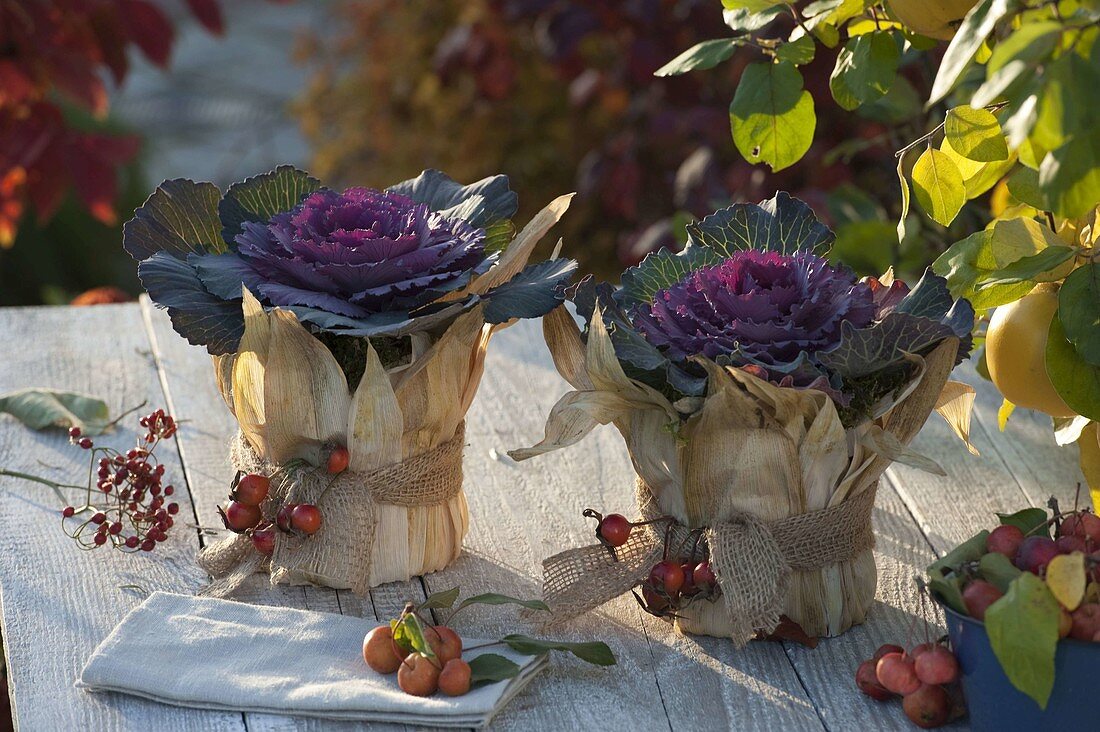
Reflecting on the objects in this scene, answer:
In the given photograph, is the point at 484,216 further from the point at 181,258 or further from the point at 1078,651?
the point at 1078,651

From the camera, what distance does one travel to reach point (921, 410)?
0.96 metres

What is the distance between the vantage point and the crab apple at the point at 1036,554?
2.71 feet

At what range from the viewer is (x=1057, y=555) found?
81 centimetres

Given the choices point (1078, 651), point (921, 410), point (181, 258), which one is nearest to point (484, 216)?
point (181, 258)

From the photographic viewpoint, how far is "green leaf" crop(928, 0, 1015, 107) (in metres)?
0.74

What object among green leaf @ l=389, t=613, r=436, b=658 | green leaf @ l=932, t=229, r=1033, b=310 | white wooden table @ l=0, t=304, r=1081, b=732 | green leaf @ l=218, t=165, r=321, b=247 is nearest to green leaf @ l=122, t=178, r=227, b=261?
green leaf @ l=218, t=165, r=321, b=247

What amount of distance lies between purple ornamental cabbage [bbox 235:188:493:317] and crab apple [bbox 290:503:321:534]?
0.52 feet

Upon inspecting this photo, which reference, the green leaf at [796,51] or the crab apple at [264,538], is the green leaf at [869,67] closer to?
the green leaf at [796,51]

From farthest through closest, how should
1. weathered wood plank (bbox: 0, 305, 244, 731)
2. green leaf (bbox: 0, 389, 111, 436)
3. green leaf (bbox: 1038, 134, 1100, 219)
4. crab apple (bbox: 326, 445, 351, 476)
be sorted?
green leaf (bbox: 0, 389, 111, 436), crab apple (bbox: 326, 445, 351, 476), weathered wood plank (bbox: 0, 305, 244, 731), green leaf (bbox: 1038, 134, 1100, 219)

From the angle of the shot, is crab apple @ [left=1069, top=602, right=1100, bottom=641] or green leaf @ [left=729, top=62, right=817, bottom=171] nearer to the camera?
crab apple @ [left=1069, top=602, right=1100, bottom=641]

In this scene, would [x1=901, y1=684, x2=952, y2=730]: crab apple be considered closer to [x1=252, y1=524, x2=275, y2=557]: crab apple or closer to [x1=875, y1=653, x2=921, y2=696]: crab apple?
[x1=875, y1=653, x2=921, y2=696]: crab apple

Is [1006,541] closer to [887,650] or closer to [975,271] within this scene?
[887,650]

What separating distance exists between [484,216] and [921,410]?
1.23 feet

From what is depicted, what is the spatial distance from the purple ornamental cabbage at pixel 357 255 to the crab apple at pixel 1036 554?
0.43 m
